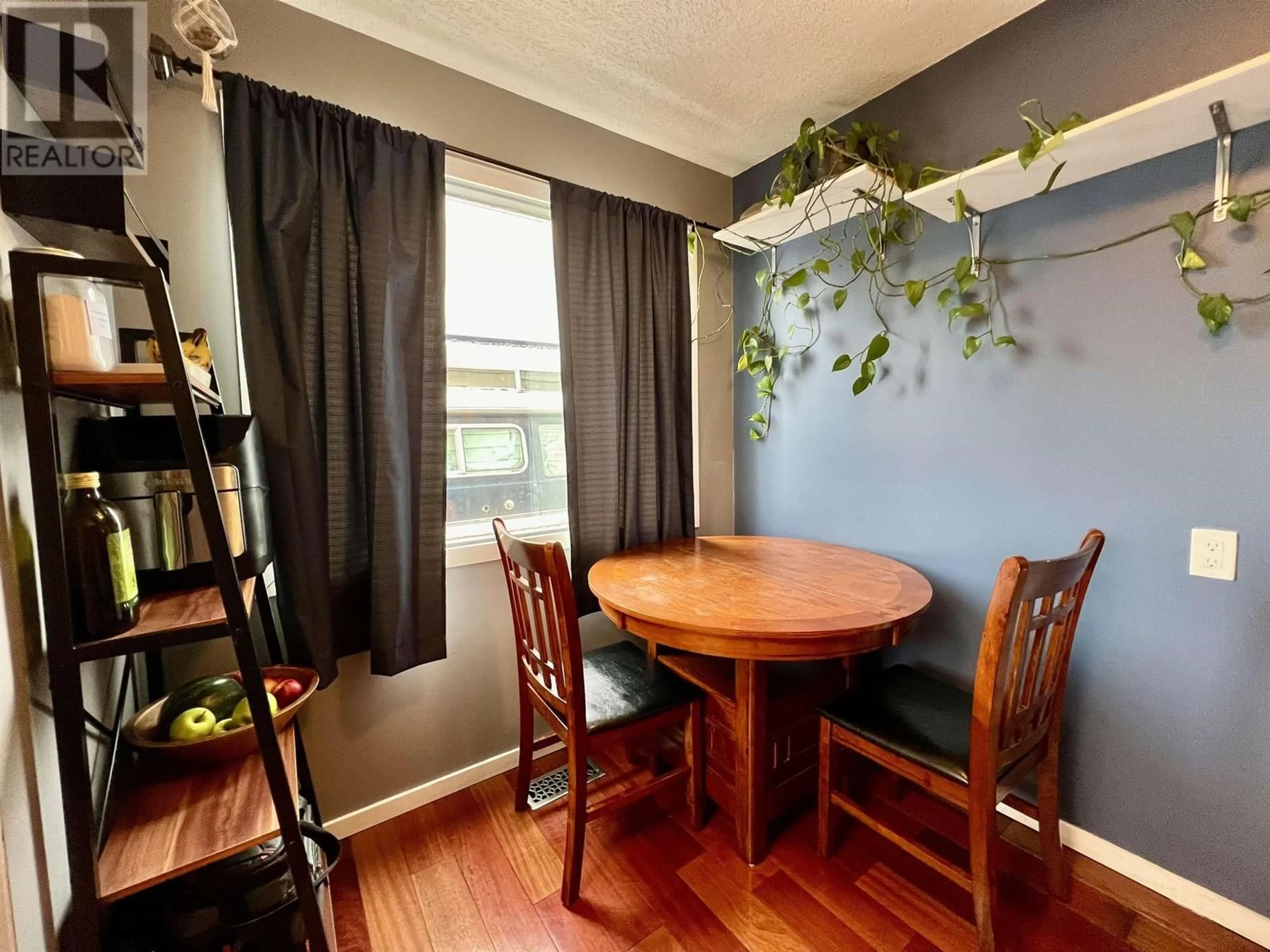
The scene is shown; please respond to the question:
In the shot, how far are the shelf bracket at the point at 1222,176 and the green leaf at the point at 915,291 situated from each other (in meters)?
0.61

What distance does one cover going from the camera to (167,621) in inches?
33.6

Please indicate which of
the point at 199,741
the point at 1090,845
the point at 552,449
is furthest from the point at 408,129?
the point at 1090,845

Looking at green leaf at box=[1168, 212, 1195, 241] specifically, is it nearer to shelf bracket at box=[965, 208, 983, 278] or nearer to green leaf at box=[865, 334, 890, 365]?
shelf bracket at box=[965, 208, 983, 278]

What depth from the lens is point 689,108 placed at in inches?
75.7

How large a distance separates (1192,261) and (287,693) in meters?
2.33

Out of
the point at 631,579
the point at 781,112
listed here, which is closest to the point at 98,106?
the point at 631,579

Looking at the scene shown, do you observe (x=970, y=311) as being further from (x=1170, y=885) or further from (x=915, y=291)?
(x=1170, y=885)

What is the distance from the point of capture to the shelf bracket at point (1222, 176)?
1.17 meters

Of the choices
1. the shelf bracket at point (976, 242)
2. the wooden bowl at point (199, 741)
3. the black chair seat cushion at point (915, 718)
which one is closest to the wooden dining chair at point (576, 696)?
the black chair seat cushion at point (915, 718)

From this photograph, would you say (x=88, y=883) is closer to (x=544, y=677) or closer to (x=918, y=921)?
(x=544, y=677)

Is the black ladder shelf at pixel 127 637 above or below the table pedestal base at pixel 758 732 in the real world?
above

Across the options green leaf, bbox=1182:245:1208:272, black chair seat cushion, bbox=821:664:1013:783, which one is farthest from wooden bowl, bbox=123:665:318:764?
green leaf, bbox=1182:245:1208:272

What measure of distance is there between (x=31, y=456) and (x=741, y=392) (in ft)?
7.40

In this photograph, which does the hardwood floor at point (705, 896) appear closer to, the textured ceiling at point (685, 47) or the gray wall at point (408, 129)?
the gray wall at point (408, 129)
